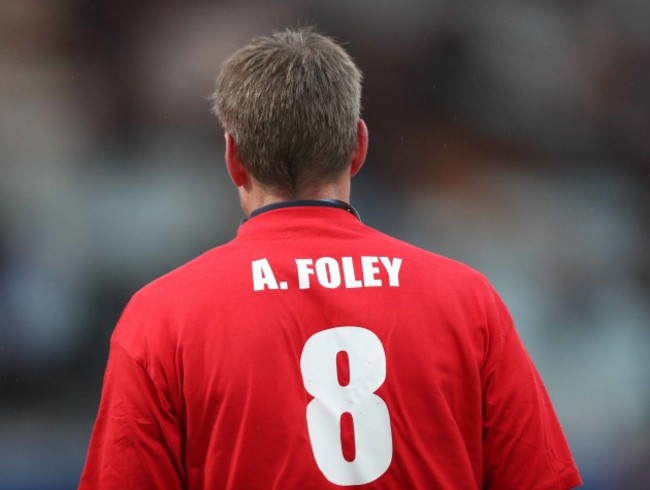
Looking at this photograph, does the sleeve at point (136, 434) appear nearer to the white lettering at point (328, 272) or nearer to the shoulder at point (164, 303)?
the shoulder at point (164, 303)

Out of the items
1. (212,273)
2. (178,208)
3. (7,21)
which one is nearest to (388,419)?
(212,273)

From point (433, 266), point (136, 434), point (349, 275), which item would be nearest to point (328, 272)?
point (349, 275)

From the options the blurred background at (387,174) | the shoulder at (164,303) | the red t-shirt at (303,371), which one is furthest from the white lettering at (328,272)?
the blurred background at (387,174)

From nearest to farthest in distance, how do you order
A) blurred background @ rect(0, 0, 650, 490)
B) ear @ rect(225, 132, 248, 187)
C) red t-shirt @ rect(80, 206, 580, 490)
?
red t-shirt @ rect(80, 206, 580, 490)
ear @ rect(225, 132, 248, 187)
blurred background @ rect(0, 0, 650, 490)

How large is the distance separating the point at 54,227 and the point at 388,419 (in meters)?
2.33

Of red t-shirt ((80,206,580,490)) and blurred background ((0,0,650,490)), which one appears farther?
blurred background ((0,0,650,490))

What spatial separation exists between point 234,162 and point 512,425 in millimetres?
451

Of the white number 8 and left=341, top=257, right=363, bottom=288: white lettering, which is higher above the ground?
left=341, top=257, right=363, bottom=288: white lettering

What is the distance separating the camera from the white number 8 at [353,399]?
1.03 metres

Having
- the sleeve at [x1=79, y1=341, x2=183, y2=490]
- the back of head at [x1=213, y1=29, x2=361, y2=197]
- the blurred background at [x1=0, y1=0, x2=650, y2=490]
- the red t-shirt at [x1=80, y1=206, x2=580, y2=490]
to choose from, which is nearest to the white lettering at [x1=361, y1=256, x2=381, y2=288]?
the red t-shirt at [x1=80, y1=206, x2=580, y2=490]

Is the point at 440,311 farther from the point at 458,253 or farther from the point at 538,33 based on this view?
the point at 538,33

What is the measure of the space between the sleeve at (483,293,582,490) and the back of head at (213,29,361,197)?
27 centimetres

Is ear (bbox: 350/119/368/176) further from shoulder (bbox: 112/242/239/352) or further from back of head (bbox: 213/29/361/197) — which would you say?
shoulder (bbox: 112/242/239/352)

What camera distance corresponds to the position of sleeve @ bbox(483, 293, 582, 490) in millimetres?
1104
